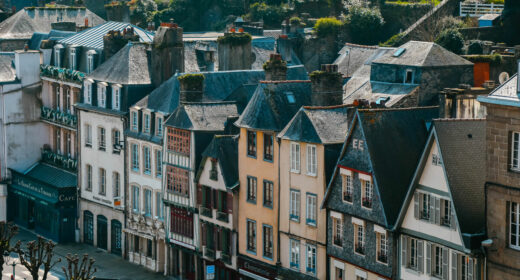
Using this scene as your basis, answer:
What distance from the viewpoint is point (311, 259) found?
188 ft

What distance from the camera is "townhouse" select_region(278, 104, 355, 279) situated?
56188 mm

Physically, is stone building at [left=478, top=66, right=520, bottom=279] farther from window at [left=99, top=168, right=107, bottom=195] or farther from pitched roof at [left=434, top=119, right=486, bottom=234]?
window at [left=99, top=168, right=107, bottom=195]

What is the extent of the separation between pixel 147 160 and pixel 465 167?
27.2 metres

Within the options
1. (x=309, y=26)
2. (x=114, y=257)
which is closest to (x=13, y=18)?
(x=309, y=26)

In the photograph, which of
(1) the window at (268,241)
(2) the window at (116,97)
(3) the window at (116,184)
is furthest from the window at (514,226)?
(3) the window at (116,184)

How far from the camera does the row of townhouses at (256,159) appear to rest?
47.9 meters

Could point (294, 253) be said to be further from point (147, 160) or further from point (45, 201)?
point (45, 201)

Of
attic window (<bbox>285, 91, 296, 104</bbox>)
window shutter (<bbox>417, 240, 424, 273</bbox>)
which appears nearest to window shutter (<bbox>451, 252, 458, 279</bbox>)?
window shutter (<bbox>417, 240, 424, 273</bbox>)

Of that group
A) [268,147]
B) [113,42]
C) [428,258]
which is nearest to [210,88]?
[268,147]

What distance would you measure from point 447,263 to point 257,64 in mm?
33144

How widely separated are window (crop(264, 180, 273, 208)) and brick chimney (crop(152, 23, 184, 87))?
1538 cm

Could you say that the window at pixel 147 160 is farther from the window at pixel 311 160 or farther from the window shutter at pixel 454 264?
the window shutter at pixel 454 264

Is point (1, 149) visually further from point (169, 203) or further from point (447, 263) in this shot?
point (447, 263)

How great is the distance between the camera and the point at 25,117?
83.2 metres
